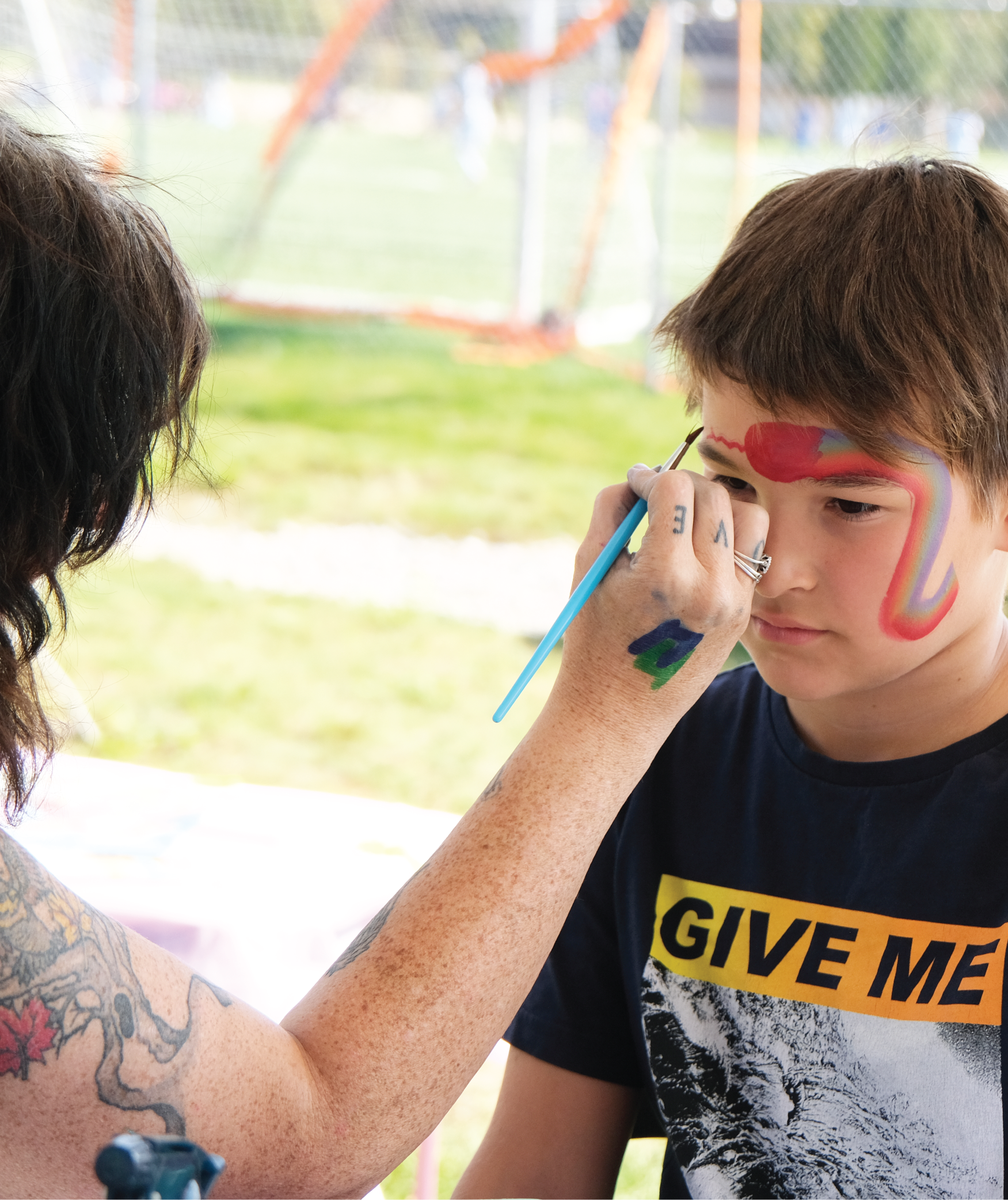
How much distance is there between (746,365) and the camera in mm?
1165

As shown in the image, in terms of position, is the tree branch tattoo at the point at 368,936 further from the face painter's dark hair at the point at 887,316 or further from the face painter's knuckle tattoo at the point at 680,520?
the face painter's dark hair at the point at 887,316

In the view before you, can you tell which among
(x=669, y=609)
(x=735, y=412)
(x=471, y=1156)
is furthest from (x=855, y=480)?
(x=471, y=1156)

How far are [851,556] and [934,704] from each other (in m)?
0.17

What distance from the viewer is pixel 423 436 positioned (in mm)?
6035

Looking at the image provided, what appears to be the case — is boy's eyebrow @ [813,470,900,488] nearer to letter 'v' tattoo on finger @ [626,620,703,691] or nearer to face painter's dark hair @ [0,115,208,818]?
letter 'v' tattoo on finger @ [626,620,703,691]

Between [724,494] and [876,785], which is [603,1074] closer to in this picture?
[876,785]

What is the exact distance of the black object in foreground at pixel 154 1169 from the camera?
572 mm

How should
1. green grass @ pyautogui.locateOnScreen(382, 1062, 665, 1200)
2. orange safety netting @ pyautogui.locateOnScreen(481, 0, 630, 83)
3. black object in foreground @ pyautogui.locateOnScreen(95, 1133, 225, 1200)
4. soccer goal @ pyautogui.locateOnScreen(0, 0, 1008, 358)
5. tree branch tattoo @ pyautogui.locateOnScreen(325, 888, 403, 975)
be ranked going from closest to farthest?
1. black object in foreground @ pyautogui.locateOnScreen(95, 1133, 225, 1200)
2. tree branch tattoo @ pyautogui.locateOnScreen(325, 888, 403, 975)
3. green grass @ pyautogui.locateOnScreen(382, 1062, 665, 1200)
4. soccer goal @ pyautogui.locateOnScreen(0, 0, 1008, 358)
5. orange safety netting @ pyautogui.locateOnScreen(481, 0, 630, 83)

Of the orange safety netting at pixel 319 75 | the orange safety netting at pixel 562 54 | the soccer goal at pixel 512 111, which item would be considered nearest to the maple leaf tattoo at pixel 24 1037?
the soccer goal at pixel 512 111

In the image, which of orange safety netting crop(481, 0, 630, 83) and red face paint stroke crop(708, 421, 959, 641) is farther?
orange safety netting crop(481, 0, 630, 83)

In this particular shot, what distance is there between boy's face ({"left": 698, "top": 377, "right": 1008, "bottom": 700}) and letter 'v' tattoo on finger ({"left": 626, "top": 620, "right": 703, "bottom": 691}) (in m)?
0.15

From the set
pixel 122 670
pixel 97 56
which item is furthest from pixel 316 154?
pixel 122 670

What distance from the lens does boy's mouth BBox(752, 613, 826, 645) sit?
1.16 metres

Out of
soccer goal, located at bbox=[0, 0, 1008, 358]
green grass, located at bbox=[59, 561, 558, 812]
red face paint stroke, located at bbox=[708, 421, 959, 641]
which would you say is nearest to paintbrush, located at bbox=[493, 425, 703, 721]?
red face paint stroke, located at bbox=[708, 421, 959, 641]
